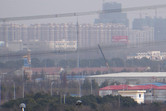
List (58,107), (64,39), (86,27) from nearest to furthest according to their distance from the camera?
Result: (58,107), (64,39), (86,27)

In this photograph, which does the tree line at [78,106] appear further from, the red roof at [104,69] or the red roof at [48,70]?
the red roof at [104,69]

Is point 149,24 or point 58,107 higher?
point 149,24

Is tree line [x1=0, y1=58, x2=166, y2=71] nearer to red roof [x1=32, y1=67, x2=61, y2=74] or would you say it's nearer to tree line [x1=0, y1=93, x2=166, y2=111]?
red roof [x1=32, y1=67, x2=61, y2=74]

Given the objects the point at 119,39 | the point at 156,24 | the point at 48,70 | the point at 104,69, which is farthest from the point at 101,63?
the point at 156,24

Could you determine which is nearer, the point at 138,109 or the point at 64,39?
the point at 138,109

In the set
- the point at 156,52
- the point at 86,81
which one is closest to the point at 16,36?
the point at 156,52

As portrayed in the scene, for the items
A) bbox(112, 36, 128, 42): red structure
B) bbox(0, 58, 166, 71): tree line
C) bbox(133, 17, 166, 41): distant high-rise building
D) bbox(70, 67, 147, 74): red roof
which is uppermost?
bbox(133, 17, 166, 41): distant high-rise building

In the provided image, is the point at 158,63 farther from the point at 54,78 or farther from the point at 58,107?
the point at 58,107

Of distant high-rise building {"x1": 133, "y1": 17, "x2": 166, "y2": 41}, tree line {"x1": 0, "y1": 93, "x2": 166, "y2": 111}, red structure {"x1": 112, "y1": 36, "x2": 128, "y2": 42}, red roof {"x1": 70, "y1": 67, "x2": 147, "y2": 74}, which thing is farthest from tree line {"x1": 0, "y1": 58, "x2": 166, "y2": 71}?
tree line {"x1": 0, "y1": 93, "x2": 166, "y2": 111}

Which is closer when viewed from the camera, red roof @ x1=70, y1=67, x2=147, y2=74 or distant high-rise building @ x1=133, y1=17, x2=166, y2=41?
red roof @ x1=70, y1=67, x2=147, y2=74
